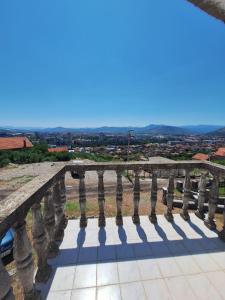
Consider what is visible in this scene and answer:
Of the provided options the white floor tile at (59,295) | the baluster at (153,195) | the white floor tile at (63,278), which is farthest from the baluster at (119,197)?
the white floor tile at (59,295)

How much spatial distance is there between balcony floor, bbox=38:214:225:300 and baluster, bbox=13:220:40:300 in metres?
0.54

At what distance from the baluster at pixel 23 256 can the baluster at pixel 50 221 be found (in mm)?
823

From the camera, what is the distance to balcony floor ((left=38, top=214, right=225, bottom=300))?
227 centimetres

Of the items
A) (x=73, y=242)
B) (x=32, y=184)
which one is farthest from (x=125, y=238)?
(x=32, y=184)

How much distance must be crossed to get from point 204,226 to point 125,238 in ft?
5.00

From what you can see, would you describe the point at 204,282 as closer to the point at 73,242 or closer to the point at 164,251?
the point at 164,251

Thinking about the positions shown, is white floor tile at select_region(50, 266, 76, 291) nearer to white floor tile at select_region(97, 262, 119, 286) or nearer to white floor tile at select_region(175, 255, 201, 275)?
white floor tile at select_region(97, 262, 119, 286)

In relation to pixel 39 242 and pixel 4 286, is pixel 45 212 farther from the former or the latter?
pixel 4 286

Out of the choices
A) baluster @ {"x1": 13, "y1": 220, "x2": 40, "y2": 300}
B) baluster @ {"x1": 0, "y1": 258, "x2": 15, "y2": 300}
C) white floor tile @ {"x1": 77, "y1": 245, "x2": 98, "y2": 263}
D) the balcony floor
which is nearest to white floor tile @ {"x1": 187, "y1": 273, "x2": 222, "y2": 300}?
the balcony floor

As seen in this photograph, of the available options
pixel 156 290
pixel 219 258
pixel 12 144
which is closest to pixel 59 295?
pixel 156 290

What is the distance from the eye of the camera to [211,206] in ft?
11.8

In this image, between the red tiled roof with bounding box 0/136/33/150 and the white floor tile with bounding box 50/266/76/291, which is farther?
the red tiled roof with bounding box 0/136/33/150

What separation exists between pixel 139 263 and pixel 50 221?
4.38 ft

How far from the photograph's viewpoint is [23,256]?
1717 millimetres
